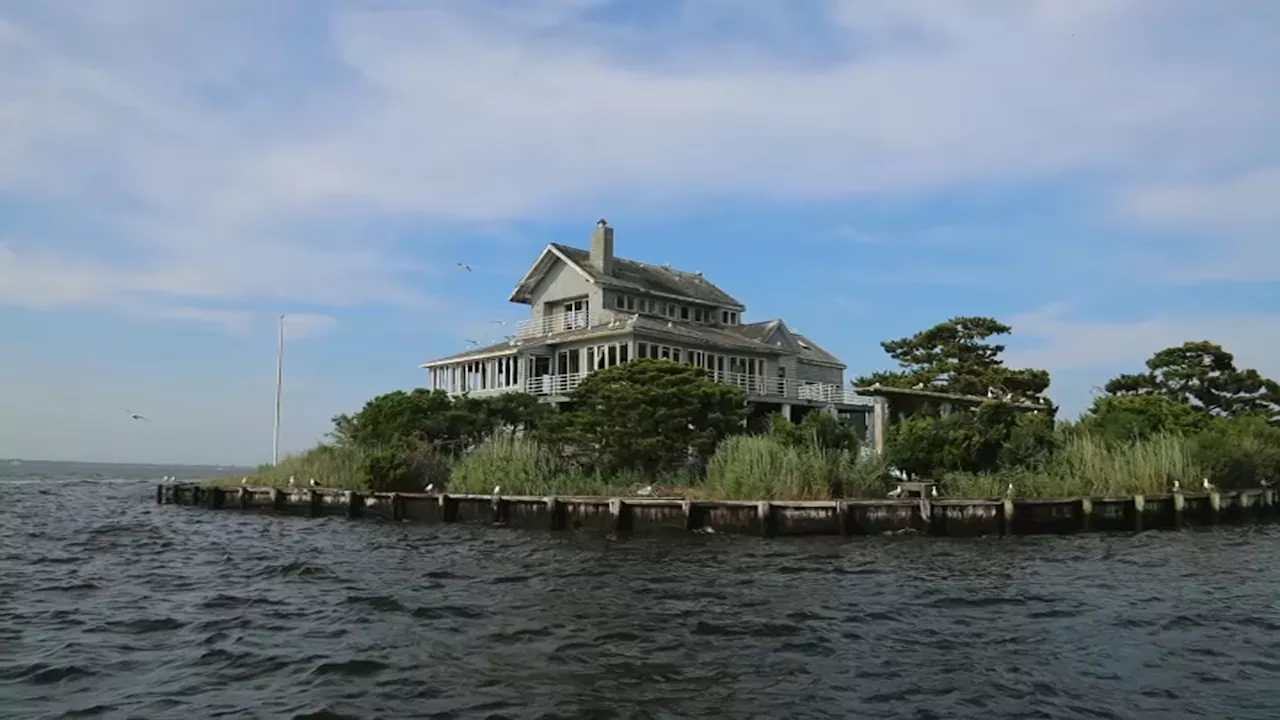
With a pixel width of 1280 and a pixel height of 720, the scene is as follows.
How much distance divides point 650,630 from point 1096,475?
19637 mm

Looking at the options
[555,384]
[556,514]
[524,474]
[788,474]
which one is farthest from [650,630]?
[555,384]

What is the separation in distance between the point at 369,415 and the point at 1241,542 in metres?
29.3

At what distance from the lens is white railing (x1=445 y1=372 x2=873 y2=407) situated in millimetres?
42344

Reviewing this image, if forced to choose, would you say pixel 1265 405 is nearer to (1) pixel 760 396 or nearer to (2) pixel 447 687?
(1) pixel 760 396

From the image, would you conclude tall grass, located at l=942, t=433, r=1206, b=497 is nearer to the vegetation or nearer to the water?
the vegetation

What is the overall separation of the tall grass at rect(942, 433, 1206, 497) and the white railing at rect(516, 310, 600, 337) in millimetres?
20667

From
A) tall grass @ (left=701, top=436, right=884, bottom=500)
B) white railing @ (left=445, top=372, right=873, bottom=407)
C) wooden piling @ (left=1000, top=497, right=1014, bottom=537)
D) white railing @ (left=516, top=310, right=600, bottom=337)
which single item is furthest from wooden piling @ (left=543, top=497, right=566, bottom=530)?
white railing @ (left=516, top=310, right=600, bottom=337)

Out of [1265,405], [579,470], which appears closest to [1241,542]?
[579,470]

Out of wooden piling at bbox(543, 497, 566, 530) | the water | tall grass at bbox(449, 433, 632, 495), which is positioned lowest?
the water

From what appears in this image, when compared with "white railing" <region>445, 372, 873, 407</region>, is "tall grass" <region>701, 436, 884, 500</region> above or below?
below

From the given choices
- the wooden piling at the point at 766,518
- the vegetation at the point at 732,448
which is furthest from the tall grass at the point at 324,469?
the wooden piling at the point at 766,518

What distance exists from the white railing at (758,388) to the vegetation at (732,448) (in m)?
4.54

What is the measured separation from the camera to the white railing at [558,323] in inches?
1761

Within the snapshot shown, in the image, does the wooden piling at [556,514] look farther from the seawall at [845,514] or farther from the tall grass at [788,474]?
the tall grass at [788,474]
